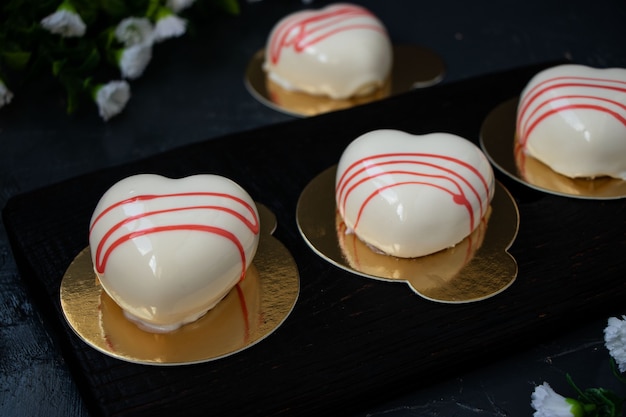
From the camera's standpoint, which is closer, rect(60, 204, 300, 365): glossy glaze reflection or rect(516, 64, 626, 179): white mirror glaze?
rect(60, 204, 300, 365): glossy glaze reflection

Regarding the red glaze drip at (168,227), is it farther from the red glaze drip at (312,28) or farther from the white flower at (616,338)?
the red glaze drip at (312,28)

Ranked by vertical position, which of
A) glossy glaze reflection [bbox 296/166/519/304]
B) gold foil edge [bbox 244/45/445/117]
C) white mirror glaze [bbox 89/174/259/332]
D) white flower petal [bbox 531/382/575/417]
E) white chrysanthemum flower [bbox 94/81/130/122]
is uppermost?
white mirror glaze [bbox 89/174/259/332]

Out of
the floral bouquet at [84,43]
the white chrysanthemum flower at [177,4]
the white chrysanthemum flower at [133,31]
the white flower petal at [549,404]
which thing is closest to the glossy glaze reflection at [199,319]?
the white flower petal at [549,404]

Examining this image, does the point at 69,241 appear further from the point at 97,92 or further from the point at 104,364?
the point at 97,92

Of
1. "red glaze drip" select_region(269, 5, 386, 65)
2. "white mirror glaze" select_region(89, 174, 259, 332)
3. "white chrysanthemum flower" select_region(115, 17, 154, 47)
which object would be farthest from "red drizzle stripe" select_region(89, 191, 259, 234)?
"white chrysanthemum flower" select_region(115, 17, 154, 47)

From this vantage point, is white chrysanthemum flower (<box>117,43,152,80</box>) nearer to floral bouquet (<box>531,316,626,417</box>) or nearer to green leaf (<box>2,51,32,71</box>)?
green leaf (<box>2,51,32,71</box>)

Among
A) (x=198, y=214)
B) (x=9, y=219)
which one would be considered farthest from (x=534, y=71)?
(x=9, y=219)

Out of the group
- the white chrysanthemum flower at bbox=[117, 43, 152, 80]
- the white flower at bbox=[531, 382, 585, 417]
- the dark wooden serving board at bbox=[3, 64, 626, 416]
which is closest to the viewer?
the white flower at bbox=[531, 382, 585, 417]

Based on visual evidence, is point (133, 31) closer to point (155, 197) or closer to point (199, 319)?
point (155, 197)
